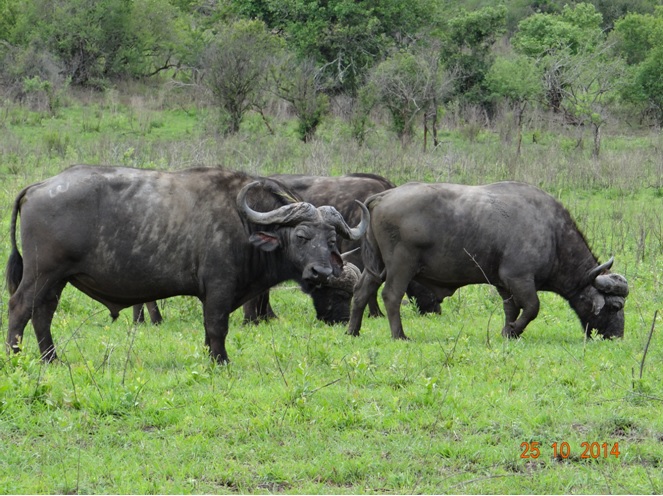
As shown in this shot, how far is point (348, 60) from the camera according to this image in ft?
121

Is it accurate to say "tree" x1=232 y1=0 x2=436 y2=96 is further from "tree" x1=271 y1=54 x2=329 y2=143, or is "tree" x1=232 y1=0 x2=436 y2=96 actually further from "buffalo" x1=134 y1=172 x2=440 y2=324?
"buffalo" x1=134 y1=172 x2=440 y2=324

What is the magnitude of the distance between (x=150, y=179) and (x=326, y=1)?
3125 cm

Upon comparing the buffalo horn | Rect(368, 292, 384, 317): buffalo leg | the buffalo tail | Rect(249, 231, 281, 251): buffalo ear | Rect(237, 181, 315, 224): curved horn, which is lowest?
Rect(368, 292, 384, 317): buffalo leg

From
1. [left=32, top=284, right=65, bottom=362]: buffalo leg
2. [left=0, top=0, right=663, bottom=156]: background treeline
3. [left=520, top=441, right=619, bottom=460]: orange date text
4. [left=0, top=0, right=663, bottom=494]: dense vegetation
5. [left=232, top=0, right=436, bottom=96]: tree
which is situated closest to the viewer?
[left=0, top=0, right=663, bottom=494]: dense vegetation

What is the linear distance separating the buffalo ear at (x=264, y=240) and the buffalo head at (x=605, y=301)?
372cm

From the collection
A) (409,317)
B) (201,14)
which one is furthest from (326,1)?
(409,317)

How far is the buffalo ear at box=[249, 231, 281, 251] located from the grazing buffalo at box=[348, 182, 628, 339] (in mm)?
1941

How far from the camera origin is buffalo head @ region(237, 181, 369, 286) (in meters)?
8.00

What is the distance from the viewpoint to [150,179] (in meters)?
8.10

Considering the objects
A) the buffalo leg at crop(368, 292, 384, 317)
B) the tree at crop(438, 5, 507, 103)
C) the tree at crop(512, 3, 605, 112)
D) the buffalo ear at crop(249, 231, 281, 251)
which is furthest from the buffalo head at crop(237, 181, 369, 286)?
the tree at crop(512, 3, 605, 112)

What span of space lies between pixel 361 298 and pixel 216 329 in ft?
7.71

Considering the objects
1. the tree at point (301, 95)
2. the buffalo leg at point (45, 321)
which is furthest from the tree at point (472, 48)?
the buffalo leg at point (45, 321)

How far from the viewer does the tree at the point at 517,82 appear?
3147 centimetres

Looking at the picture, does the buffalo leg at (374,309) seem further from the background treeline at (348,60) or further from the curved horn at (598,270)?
the background treeline at (348,60)
